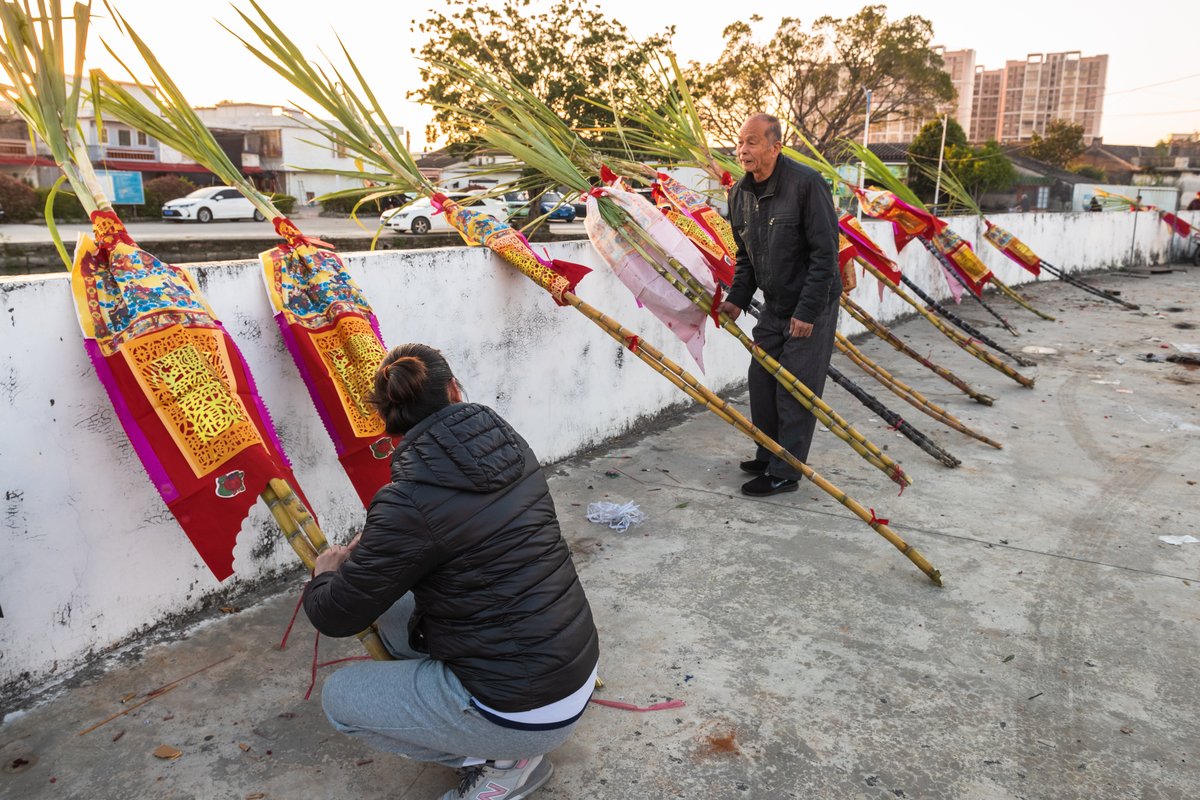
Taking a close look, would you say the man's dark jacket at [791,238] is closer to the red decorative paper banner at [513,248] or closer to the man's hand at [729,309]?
the man's hand at [729,309]

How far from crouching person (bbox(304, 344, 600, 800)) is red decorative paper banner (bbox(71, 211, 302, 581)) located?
62cm

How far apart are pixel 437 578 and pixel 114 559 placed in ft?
4.70

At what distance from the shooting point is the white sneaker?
2023 mm

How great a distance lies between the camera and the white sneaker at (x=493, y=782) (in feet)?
6.64

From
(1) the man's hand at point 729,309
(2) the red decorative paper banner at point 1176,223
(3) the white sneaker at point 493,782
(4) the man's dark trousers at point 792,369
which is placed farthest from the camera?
(2) the red decorative paper banner at point 1176,223

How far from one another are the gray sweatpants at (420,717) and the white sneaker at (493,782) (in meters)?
0.05

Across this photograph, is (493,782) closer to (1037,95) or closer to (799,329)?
(799,329)

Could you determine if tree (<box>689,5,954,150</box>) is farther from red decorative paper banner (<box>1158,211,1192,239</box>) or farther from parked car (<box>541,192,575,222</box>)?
parked car (<box>541,192,575,222</box>)

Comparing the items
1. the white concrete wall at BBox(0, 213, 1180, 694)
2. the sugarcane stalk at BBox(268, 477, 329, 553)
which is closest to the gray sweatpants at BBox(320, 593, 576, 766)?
the sugarcane stalk at BBox(268, 477, 329, 553)

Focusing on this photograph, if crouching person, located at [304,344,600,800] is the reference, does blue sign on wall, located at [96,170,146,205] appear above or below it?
above

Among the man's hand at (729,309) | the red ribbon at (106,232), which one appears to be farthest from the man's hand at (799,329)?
the red ribbon at (106,232)

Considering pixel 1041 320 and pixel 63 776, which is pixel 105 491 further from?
pixel 1041 320

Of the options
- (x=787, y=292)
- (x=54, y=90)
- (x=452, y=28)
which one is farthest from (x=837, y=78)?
(x=54, y=90)

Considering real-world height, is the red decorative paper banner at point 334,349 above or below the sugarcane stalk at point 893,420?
above
